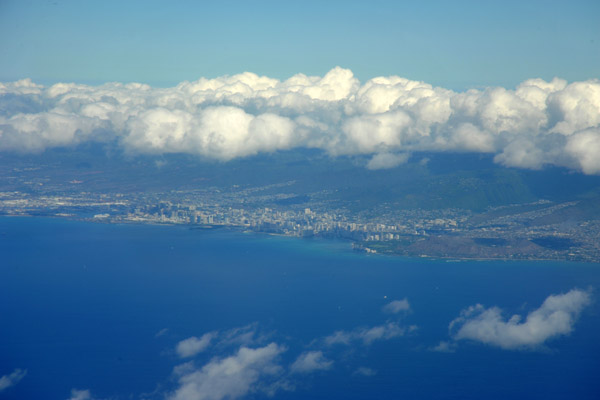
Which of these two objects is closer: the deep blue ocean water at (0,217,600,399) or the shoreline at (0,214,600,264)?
the deep blue ocean water at (0,217,600,399)

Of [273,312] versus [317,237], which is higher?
[317,237]

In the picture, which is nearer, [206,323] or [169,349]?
[169,349]

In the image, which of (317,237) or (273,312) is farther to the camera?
(317,237)

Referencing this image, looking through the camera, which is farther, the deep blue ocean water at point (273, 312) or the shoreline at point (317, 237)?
the shoreline at point (317, 237)

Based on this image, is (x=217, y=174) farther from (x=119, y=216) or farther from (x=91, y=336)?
(x=91, y=336)

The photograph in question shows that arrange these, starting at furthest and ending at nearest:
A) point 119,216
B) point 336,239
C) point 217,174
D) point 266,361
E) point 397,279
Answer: point 217,174 → point 119,216 → point 336,239 → point 397,279 → point 266,361

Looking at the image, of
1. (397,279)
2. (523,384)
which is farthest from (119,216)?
(523,384)

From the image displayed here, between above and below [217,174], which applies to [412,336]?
below

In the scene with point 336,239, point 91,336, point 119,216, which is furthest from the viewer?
point 119,216
